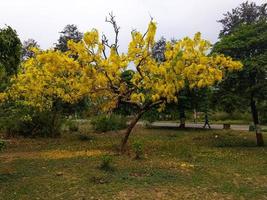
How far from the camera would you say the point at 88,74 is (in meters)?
14.7

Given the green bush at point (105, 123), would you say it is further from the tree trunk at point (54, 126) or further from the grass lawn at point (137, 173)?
the grass lawn at point (137, 173)

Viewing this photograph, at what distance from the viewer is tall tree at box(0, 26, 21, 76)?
28.5 ft

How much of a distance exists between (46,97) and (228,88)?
29.8 ft

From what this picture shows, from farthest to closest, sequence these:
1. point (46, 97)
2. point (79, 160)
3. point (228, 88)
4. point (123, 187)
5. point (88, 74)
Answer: point (46, 97) < point (228, 88) < point (88, 74) < point (79, 160) < point (123, 187)

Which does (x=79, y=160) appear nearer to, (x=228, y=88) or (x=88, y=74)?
(x=88, y=74)

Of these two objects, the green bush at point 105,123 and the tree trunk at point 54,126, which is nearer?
the tree trunk at point 54,126

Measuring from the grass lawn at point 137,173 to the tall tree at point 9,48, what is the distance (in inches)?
126

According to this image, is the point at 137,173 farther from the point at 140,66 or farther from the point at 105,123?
the point at 105,123

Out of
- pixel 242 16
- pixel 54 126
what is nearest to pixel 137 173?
pixel 54 126

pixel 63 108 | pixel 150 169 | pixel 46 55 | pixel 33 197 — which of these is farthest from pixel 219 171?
pixel 63 108

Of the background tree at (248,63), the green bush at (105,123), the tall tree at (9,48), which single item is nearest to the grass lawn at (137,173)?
the background tree at (248,63)

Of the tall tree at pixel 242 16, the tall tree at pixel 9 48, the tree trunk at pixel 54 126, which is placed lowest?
the tree trunk at pixel 54 126

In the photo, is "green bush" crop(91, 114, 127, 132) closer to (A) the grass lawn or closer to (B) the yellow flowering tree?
(A) the grass lawn

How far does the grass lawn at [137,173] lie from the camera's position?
9438 millimetres
